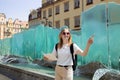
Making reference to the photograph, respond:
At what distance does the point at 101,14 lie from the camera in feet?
40.8

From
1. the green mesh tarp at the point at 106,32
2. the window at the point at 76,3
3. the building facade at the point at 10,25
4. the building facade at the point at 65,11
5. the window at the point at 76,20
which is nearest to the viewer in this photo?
the green mesh tarp at the point at 106,32

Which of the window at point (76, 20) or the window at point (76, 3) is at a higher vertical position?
the window at point (76, 3)

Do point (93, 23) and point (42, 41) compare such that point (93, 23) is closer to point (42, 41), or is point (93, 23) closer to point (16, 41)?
point (42, 41)

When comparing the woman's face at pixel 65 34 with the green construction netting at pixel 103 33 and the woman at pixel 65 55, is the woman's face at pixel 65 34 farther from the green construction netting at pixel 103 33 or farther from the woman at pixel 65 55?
the green construction netting at pixel 103 33

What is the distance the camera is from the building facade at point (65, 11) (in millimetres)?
39844

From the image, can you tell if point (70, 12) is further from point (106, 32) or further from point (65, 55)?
point (65, 55)

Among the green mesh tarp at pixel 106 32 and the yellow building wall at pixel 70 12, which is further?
the yellow building wall at pixel 70 12

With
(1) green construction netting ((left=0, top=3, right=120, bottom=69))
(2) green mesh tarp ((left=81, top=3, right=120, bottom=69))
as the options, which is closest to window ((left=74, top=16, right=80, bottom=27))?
(1) green construction netting ((left=0, top=3, right=120, bottom=69))

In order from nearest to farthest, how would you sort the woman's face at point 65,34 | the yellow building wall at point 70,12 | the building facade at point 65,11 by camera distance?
1. the woman's face at point 65,34
2. the yellow building wall at point 70,12
3. the building facade at point 65,11

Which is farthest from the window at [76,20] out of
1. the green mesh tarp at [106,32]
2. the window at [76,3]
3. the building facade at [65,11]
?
the green mesh tarp at [106,32]

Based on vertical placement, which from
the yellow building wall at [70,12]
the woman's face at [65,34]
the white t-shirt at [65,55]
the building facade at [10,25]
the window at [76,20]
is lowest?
the white t-shirt at [65,55]

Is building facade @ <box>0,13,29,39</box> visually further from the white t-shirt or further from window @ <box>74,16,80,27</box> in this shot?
the white t-shirt

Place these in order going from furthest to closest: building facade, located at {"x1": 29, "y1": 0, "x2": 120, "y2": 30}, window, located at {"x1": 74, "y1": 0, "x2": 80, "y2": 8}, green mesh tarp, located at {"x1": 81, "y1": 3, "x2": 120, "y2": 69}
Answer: window, located at {"x1": 74, "y1": 0, "x2": 80, "y2": 8} < building facade, located at {"x1": 29, "y1": 0, "x2": 120, "y2": 30} < green mesh tarp, located at {"x1": 81, "y1": 3, "x2": 120, "y2": 69}

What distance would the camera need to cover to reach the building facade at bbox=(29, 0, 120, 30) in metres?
39.8
